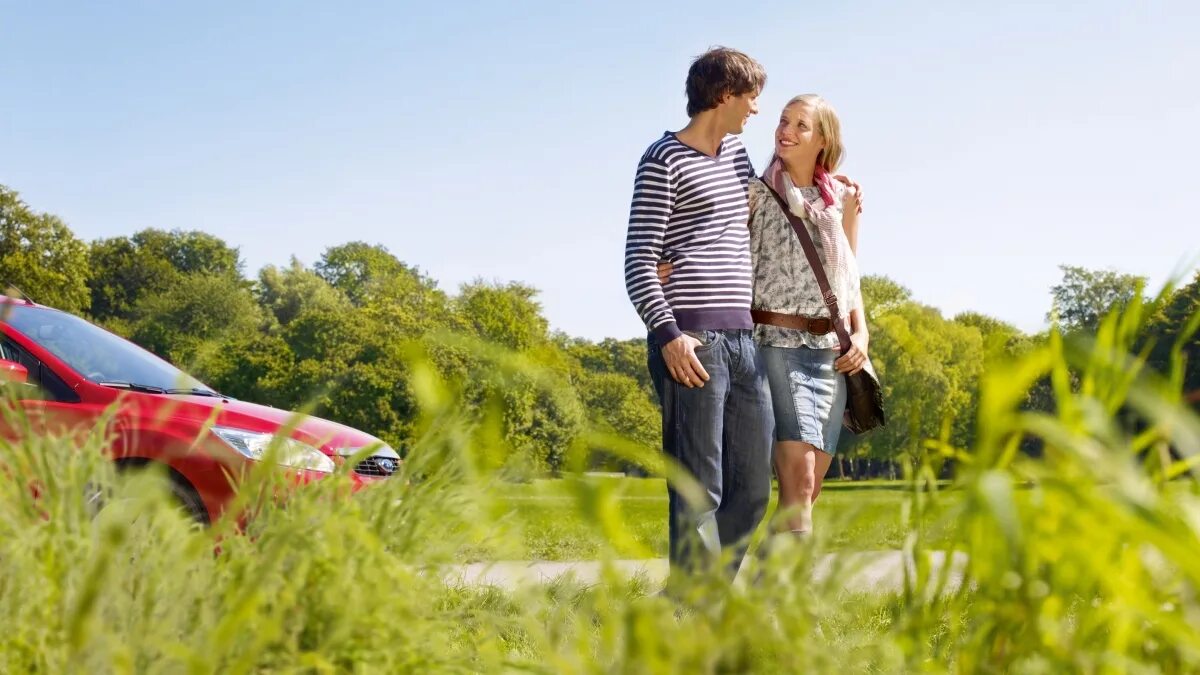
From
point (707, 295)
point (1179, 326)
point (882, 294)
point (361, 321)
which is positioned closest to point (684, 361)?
point (707, 295)

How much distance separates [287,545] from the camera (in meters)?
1.65

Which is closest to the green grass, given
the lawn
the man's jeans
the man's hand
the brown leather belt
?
the lawn

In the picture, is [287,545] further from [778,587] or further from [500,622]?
[778,587]

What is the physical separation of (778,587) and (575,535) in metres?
→ 9.32

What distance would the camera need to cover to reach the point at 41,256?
54.7 m

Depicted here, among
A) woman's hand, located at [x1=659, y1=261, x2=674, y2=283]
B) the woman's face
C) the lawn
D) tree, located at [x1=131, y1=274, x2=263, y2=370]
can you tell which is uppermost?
tree, located at [x1=131, y1=274, x2=263, y2=370]

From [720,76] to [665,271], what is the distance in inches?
30.4

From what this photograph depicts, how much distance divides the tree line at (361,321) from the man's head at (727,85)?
26.1m

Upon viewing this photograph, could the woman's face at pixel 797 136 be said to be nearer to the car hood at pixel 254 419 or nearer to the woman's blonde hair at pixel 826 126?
the woman's blonde hair at pixel 826 126

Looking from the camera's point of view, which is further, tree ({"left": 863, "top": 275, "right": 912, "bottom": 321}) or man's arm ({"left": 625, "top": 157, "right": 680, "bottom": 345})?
tree ({"left": 863, "top": 275, "right": 912, "bottom": 321})

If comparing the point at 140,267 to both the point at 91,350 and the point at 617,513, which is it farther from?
the point at 617,513

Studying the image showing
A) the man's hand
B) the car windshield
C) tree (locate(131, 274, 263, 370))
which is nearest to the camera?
the man's hand

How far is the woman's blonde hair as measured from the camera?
493 centimetres

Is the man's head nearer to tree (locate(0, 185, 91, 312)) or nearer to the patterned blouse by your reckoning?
the patterned blouse
